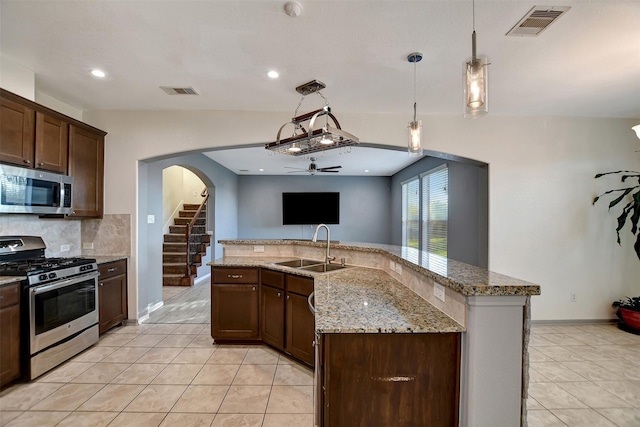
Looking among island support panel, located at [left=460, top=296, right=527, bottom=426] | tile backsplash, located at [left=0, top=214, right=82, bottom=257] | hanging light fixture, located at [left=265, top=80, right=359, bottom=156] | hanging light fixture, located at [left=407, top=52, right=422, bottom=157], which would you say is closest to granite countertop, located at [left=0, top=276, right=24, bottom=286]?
tile backsplash, located at [left=0, top=214, right=82, bottom=257]

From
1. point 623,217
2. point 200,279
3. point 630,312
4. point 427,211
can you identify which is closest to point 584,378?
point 630,312

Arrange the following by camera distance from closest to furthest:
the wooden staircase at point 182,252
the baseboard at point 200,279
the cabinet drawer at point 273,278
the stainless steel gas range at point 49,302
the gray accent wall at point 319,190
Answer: the stainless steel gas range at point 49,302 < the cabinet drawer at point 273,278 < the wooden staircase at point 182,252 < the baseboard at point 200,279 < the gray accent wall at point 319,190

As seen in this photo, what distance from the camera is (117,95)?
130 inches

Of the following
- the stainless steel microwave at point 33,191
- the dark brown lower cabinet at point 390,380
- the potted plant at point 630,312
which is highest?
the stainless steel microwave at point 33,191

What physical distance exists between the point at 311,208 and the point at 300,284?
5918 mm

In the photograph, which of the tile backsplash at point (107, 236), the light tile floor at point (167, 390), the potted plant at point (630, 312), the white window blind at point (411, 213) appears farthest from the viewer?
the white window blind at point (411, 213)

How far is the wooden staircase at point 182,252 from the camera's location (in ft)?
20.0

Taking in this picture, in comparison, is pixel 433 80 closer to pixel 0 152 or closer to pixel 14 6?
A: pixel 14 6

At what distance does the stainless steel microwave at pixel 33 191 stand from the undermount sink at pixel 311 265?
7.50 feet

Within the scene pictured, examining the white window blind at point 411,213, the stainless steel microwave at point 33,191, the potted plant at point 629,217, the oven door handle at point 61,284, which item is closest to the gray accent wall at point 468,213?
the white window blind at point 411,213

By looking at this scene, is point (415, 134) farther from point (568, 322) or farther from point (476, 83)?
point (568, 322)

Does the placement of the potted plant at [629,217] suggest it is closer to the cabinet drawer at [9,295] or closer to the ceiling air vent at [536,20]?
the ceiling air vent at [536,20]

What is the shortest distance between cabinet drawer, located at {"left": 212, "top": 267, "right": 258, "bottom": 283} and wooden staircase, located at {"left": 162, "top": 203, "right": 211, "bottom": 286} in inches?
129

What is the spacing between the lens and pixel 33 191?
9.14ft
